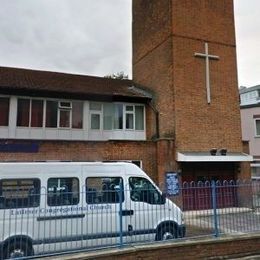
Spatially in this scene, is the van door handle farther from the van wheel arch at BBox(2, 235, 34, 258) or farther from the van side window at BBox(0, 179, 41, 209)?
the van wheel arch at BBox(2, 235, 34, 258)

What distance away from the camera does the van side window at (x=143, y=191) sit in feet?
26.6

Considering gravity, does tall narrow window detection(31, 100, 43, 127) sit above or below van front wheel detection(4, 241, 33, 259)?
above

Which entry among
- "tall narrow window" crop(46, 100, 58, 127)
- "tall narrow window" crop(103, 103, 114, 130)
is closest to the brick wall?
"tall narrow window" crop(103, 103, 114, 130)

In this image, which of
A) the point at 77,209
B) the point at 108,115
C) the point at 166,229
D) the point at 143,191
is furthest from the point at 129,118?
the point at 77,209

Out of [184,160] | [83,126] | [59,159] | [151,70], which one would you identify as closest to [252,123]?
[151,70]

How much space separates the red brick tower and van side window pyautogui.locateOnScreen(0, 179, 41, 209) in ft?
28.3

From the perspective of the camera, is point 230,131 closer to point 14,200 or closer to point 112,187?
point 112,187

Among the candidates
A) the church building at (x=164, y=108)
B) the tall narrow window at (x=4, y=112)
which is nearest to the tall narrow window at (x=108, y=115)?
the church building at (x=164, y=108)

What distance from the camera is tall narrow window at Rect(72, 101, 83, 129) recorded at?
17.0 meters

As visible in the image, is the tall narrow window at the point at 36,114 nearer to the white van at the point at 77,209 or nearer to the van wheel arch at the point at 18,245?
the white van at the point at 77,209

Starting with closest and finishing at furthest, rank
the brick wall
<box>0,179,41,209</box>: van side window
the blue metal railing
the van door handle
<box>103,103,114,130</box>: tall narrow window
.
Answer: the blue metal railing → <box>0,179,41,209</box>: van side window → the van door handle → the brick wall → <box>103,103,114,130</box>: tall narrow window

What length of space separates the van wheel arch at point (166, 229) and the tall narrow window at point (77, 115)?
10119 millimetres

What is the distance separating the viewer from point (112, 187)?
27.5 feet

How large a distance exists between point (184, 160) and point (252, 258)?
7967 mm
